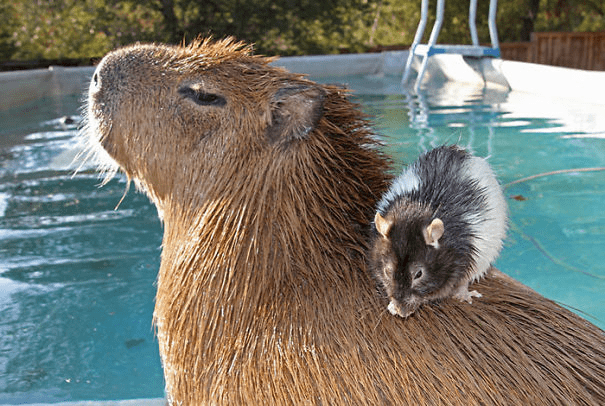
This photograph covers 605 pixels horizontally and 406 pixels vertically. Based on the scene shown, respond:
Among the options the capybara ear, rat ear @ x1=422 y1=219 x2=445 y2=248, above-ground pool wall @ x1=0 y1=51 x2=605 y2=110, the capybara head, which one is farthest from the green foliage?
rat ear @ x1=422 y1=219 x2=445 y2=248

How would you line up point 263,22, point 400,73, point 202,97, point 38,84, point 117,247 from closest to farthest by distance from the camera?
1. point 202,97
2. point 117,247
3. point 38,84
4. point 400,73
5. point 263,22

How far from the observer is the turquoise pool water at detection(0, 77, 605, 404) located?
309 centimetres

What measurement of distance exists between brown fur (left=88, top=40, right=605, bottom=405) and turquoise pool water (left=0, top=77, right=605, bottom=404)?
1.02 feet

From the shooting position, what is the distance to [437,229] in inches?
65.0

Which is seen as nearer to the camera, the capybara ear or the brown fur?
the brown fur

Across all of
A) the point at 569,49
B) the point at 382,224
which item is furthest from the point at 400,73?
the point at 382,224

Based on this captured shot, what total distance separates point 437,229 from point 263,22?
13.6 m

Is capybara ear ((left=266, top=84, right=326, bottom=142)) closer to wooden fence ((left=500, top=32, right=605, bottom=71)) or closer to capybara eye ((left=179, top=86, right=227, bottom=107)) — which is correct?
capybara eye ((left=179, top=86, right=227, bottom=107))

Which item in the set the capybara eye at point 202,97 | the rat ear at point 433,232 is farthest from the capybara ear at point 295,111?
the rat ear at point 433,232

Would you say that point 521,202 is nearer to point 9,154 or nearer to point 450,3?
point 9,154

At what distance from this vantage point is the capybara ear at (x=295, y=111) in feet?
5.44

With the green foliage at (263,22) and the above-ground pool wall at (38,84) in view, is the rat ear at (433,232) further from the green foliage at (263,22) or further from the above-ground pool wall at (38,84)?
the green foliage at (263,22)

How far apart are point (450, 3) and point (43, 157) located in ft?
37.6

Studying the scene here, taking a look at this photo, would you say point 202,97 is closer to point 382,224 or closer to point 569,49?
point 382,224
